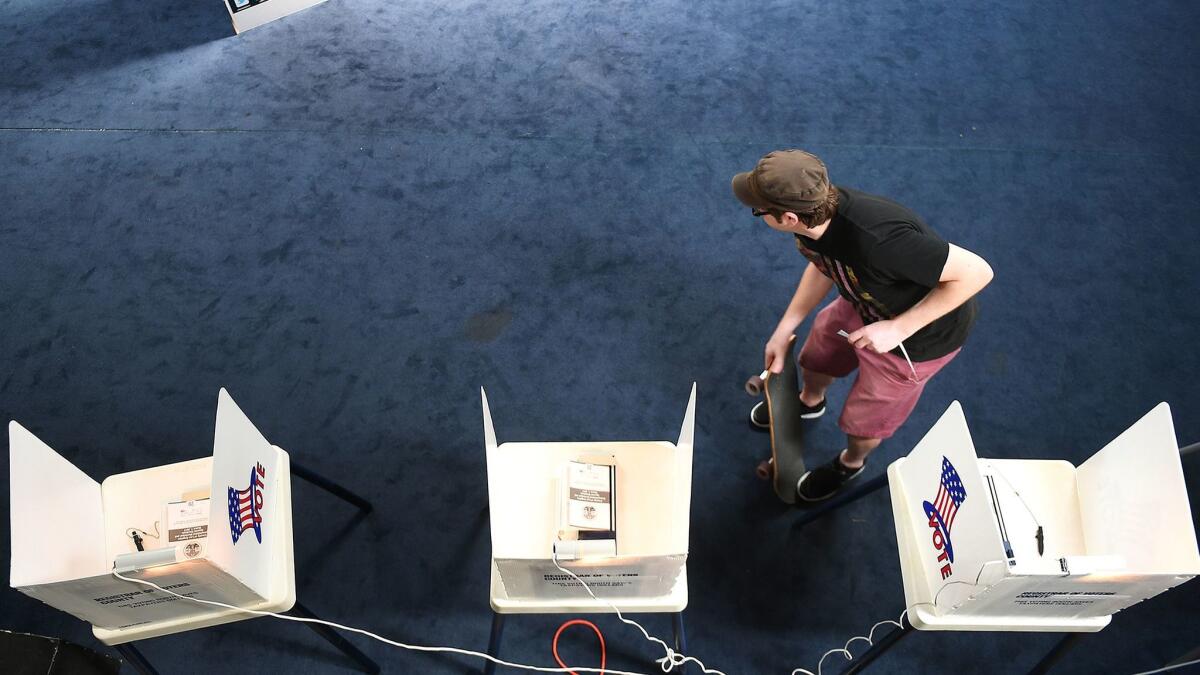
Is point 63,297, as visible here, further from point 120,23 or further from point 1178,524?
point 1178,524

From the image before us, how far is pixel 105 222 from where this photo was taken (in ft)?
10.9

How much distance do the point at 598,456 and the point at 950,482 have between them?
826 millimetres

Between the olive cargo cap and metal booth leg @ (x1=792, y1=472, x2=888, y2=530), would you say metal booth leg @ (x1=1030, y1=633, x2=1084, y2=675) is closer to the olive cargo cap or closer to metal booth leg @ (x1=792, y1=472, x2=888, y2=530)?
metal booth leg @ (x1=792, y1=472, x2=888, y2=530)

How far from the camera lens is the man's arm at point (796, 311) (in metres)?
2.24

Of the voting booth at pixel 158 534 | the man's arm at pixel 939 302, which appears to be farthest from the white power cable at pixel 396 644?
the man's arm at pixel 939 302

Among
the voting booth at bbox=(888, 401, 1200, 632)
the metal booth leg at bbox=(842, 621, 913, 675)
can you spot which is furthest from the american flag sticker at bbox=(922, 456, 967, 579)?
the metal booth leg at bbox=(842, 621, 913, 675)

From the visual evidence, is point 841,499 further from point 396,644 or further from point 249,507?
point 249,507

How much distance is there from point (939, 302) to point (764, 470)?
0.98 meters

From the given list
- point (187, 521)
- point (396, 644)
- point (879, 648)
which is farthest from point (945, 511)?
point (187, 521)

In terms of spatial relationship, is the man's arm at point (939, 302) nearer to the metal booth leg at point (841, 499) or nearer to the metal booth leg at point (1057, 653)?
the metal booth leg at point (841, 499)

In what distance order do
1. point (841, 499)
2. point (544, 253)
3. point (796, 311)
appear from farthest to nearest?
point (544, 253) < point (841, 499) < point (796, 311)

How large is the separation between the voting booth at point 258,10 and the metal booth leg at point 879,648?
3814mm

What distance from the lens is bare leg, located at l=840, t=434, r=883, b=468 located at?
244 cm

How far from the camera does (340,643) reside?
7.25 feet
